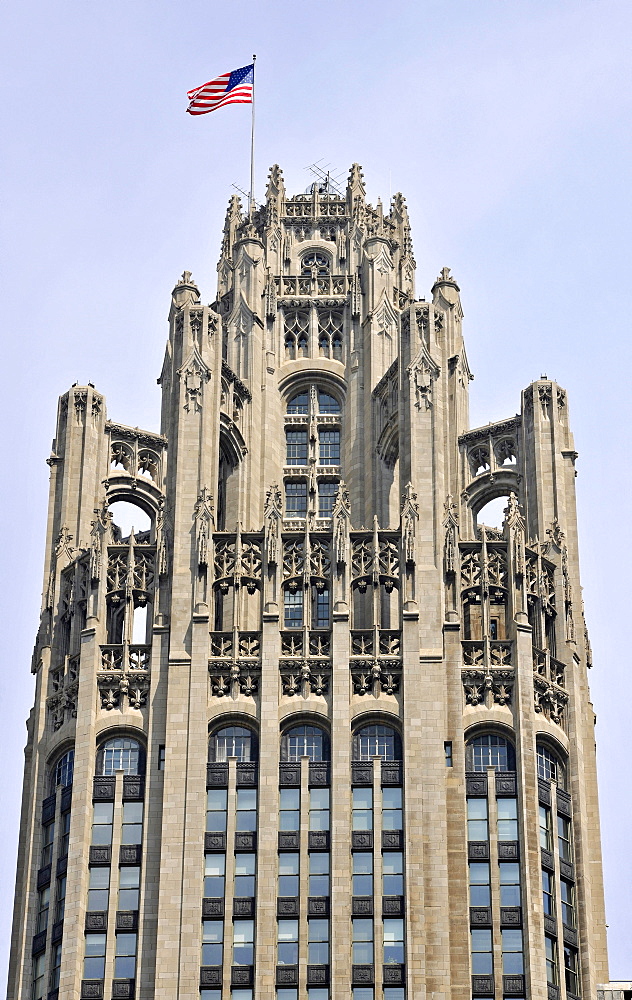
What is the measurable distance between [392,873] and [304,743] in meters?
6.66

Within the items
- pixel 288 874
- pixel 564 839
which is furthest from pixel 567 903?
pixel 288 874

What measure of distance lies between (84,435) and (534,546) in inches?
824

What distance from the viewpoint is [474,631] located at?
329 ft

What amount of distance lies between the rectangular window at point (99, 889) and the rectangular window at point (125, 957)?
1.54 metres

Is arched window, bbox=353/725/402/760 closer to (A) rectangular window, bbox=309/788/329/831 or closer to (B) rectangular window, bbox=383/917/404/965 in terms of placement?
(A) rectangular window, bbox=309/788/329/831

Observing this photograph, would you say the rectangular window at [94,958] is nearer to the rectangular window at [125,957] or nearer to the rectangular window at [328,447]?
the rectangular window at [125,957]

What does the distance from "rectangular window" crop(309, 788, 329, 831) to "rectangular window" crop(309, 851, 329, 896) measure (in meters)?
1.19

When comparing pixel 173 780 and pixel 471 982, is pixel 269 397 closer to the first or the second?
pixel 173 780

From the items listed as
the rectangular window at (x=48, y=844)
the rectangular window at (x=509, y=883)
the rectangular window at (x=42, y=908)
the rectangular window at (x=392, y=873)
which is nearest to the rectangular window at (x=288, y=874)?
the rectangular window at (x=392, y=873)

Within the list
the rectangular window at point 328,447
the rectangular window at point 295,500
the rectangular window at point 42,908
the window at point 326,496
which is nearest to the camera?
the rectangular window at point 42,908

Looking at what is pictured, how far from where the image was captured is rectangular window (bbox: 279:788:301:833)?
94.1m

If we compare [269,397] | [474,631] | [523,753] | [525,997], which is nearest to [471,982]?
[525,997]

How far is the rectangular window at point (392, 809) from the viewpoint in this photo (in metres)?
93.9

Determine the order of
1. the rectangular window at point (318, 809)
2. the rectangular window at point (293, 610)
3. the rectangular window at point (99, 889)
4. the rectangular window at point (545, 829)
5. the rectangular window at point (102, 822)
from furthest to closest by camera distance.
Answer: the rectangular window at point (293, 610) < the rectangular window at point (545, 829) < the rectangular window at point (102, 822) < the rectangular window at point (318, 809) < the rectangular window at point (99, 889)
